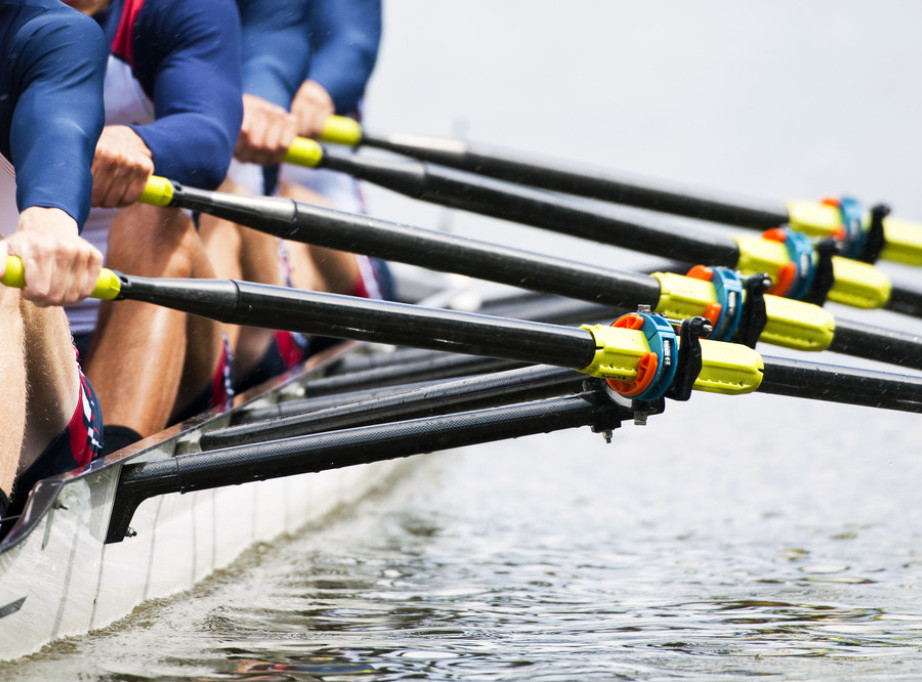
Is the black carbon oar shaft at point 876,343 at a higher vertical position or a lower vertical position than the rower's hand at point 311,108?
lower

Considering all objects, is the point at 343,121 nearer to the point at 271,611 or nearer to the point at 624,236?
the point at 624,236

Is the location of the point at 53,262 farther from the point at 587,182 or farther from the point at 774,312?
the point at 587,182

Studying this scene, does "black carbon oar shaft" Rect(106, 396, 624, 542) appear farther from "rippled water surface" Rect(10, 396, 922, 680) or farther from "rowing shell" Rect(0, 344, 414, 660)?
"rippled water surface" Rect(10, 396, 922, 680)

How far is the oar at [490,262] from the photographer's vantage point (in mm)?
1889

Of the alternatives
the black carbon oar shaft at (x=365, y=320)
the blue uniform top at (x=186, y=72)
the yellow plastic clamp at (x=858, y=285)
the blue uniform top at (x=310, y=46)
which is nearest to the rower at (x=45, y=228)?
the black carbon oar shaft at (x=365, y=320)

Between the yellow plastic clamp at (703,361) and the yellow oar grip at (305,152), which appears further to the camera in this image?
the yellow oar grip at (305,152)

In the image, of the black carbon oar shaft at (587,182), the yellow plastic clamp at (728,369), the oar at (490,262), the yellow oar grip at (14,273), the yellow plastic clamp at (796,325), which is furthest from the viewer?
the black carbon oar shaft at (587,182)

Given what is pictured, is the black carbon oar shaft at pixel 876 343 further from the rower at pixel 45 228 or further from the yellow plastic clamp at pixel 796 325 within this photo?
the rower at pixel 45 228

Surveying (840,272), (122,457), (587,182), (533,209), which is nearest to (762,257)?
(840,272)

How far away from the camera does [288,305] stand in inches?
58.8

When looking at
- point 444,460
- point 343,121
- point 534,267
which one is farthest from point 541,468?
point 534,267

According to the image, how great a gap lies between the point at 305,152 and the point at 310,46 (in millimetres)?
946

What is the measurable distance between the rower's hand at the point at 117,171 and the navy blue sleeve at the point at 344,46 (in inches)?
60.1

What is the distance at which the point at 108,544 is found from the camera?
1580mm
